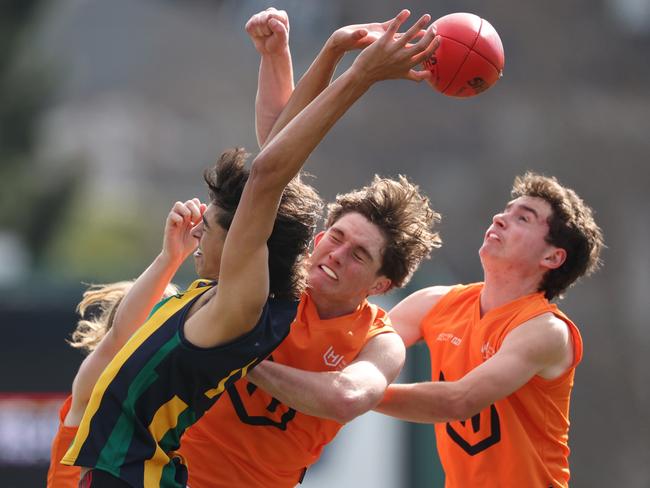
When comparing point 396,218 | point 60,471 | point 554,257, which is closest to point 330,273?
point 396,218

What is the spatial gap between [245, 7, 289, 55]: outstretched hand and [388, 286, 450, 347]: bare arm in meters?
1.54

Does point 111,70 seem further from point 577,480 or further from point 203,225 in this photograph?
point 203,225

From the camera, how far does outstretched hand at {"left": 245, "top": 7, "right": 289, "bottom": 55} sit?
5.28 metres

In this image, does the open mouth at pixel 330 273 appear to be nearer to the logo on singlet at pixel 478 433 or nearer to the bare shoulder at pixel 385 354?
the bare shoulder at pixel 385 354

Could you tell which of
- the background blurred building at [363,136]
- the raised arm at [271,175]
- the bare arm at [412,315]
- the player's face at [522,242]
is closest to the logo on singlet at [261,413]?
the raised arm at [271,175]

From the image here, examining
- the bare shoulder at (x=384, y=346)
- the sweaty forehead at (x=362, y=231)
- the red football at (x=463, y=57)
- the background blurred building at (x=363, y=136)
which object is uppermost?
the background blurred building at (x=363, y=136)

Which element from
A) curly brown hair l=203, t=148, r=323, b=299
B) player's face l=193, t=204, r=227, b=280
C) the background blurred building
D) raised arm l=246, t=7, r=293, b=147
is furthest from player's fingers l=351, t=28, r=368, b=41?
the background blurred building

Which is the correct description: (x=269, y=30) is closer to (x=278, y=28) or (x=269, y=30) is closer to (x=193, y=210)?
(x=278, y=28)

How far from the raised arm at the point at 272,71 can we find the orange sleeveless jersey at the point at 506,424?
144 centimetres

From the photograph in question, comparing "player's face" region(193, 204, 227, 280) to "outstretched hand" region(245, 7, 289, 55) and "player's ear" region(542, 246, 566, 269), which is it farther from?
"player's ear" region(542, 246, 566, 269)

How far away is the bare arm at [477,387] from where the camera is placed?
17.3 feet

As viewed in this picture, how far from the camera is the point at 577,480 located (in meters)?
16.7

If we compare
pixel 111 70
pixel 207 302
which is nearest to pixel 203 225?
Result: pixel 207 302

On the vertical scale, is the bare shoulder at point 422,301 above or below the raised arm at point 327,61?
below
